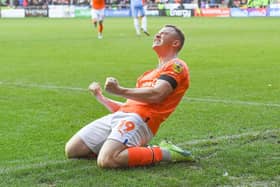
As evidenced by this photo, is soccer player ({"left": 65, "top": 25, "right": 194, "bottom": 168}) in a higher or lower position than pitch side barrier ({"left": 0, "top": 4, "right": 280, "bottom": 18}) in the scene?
higher

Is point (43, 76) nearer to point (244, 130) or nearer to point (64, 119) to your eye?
point (64, 119)

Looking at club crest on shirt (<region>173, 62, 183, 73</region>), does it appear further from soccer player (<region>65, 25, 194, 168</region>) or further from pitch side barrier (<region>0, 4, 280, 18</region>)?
pitch side barrier (<region>0, 4, 280, 18</region>)

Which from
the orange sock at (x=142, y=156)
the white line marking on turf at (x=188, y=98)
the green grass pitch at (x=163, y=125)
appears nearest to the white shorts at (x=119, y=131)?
the orange sock at (x=142, y=156)

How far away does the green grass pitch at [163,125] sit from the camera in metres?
5.69

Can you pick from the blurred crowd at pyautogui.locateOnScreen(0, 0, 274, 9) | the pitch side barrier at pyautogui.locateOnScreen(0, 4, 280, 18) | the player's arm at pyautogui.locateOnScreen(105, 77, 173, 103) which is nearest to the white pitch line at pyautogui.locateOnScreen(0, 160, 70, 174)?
the player's arm at pyautogui.locateOnScreen(105, 77, 173, 103)

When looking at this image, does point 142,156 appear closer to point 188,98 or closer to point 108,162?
point 108,162

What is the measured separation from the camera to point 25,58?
57.8 ft

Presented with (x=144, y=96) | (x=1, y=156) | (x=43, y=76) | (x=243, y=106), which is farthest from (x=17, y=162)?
(x=43, y=76)

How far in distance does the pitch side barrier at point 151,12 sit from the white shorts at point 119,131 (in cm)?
4469

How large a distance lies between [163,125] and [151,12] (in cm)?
4539

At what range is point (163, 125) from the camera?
8125 mm

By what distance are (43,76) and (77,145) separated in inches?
290

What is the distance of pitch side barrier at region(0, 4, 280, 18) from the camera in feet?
165

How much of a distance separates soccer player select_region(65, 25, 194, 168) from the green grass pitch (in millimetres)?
114
